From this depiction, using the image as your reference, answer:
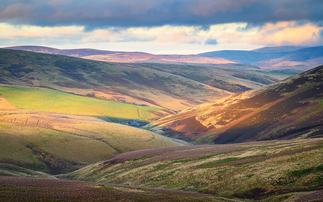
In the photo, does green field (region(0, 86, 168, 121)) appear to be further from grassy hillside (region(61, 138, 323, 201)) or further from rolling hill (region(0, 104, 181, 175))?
grassy hillside (region(61, 138, 323, 201))

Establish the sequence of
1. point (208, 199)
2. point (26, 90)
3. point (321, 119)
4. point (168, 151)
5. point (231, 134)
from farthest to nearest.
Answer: point (26, 90), point (231, 134), point (321, 119), point (168, 151), point (208, 199)

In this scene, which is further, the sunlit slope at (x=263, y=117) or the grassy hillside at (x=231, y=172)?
the sunlit slope at (x=263, y=117)

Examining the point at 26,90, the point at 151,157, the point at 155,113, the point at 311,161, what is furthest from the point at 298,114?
the point at 26,90

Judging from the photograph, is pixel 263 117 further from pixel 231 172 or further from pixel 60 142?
pixel 60 142

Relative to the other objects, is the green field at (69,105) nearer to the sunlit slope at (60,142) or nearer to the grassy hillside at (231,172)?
the sunlit slope at (60,142)

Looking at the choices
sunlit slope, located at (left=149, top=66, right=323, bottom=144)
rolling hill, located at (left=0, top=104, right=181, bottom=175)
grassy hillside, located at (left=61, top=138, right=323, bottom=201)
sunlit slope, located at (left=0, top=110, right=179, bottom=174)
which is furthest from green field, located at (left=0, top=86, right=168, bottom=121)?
grassy hillside, located at (left=61, top=138, right=323, bottom=201)

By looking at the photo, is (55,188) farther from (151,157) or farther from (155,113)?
(155,113)

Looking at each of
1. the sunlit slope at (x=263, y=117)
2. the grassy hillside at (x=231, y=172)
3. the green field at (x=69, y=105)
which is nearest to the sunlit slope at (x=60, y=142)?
the grassy hillside at (x=231, y=172)
